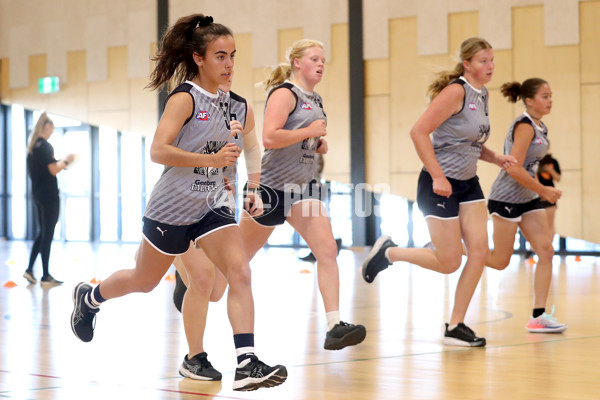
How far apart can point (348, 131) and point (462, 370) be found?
29.4 ft

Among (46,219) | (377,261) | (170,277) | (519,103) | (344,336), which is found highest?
(519,103)

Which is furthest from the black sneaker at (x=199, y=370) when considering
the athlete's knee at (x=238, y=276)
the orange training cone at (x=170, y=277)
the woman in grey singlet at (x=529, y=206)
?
the orange training cone at (x=170, y=277)

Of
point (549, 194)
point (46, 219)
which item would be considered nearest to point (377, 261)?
point (549, 194)

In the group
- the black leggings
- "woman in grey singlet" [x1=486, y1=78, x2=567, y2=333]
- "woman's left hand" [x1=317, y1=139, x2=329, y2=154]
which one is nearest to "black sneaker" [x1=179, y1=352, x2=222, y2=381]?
"woman's left hand" [x1=317, y1=139, x2=329, y2=154]

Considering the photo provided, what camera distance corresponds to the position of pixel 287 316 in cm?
512

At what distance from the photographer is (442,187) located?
3.90m

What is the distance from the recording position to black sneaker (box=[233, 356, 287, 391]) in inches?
102

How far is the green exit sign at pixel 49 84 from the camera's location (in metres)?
14.5

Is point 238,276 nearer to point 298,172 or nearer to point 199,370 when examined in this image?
point 199,370

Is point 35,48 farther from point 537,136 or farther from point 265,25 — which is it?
point 537,136

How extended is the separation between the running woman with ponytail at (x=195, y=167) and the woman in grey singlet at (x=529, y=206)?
1.98m

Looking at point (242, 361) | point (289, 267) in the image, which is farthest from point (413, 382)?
point (289, 267)

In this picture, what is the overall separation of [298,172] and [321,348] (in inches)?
33.8

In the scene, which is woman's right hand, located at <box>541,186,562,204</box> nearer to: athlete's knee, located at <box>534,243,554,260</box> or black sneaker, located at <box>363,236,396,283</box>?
athlete's knee, located at <box>534,243,554,260</box>
